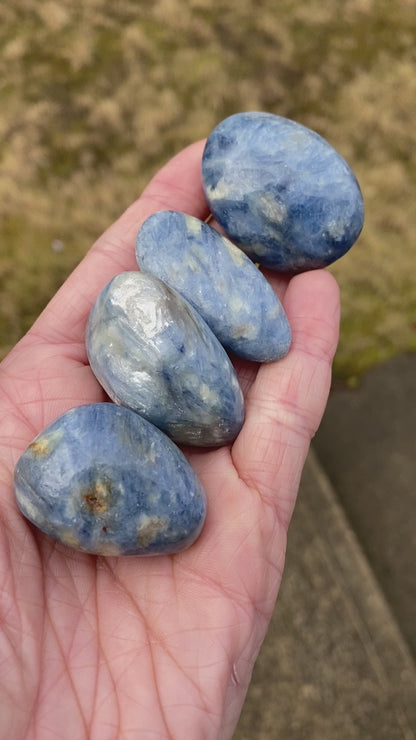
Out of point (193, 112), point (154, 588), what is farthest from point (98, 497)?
point (193, 112)

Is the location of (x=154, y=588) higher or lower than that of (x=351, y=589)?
higher

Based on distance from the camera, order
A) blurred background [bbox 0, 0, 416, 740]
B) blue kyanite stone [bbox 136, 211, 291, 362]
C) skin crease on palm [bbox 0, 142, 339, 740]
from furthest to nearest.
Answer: blurred background [bbox 0, 0, 416, 740] → blue kyanite stone [bbox 136, 211, 291, 362] → skin crease on palm [bbox 0, 142, 339, 740]

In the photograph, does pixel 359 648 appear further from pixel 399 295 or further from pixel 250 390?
pixel 399 295

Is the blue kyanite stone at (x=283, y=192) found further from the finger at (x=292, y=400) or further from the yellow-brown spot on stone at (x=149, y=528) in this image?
the yellow-brown spot on stone at (x=149, y=528)

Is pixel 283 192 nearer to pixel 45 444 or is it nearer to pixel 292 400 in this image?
pixel 292 400

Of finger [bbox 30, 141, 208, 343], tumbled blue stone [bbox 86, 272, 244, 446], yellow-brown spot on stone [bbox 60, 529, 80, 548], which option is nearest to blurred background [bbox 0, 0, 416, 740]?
finger [bbox 30, 141, 208, 343]

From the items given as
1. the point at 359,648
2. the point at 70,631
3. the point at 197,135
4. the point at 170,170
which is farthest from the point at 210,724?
the point at 197,135

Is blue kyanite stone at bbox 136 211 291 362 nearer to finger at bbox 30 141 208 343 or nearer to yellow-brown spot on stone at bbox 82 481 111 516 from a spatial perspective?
finger at bbox 30 141 208 343
